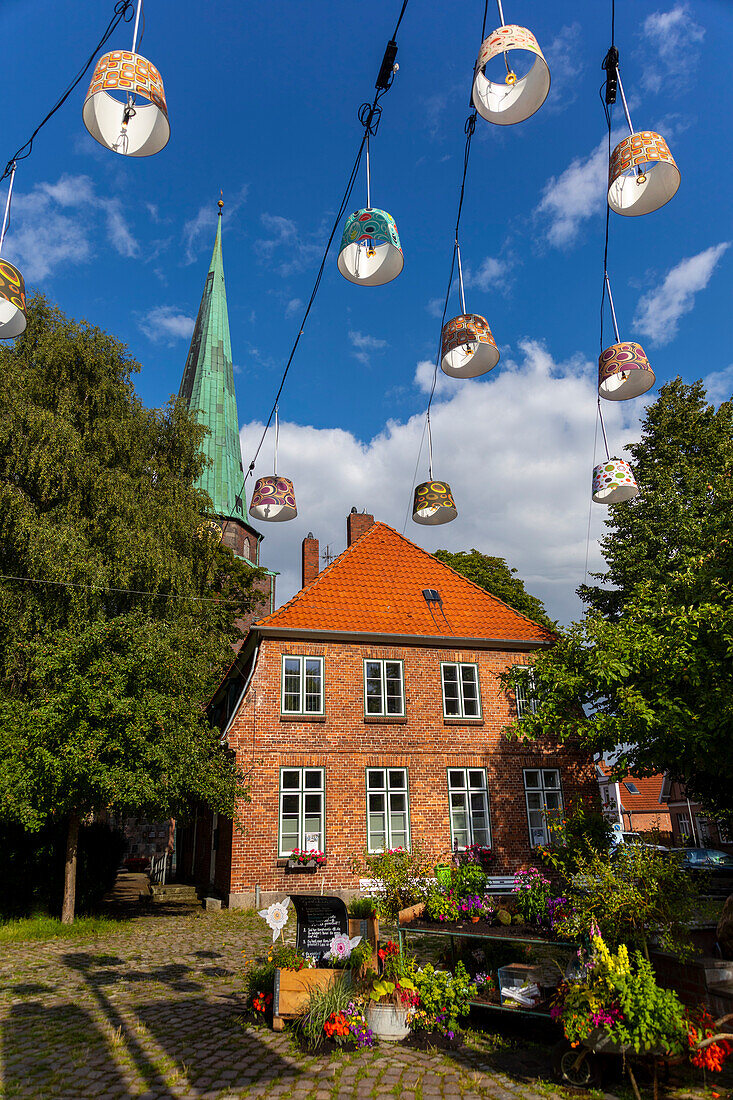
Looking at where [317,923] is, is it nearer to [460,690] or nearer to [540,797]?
[460,690]

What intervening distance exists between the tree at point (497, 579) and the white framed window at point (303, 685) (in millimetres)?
14948

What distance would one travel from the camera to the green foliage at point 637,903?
5848 millimetres

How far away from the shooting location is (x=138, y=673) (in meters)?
14.3

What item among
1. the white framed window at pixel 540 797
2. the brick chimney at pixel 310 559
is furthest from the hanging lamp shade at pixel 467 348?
the brick chimney at pixel 310 559

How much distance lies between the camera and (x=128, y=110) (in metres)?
5.38

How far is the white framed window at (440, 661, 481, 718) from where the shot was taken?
63.3ft

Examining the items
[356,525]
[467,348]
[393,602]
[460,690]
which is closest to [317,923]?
[467,348]

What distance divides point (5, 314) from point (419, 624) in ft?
48.4

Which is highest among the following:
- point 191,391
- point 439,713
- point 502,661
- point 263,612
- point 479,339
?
point 191,391

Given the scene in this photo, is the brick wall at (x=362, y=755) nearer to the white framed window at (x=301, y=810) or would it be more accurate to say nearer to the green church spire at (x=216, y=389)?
the white framed window at (x=301, y=810)

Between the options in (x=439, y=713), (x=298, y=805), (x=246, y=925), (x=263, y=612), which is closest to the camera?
(x=246, y=925)

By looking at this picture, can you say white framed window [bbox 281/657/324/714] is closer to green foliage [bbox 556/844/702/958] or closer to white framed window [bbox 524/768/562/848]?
white framed window [bbox 524/768/562/848]

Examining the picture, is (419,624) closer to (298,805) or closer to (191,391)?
(298,805)

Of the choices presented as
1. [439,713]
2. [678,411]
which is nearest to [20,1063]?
[439,713]
